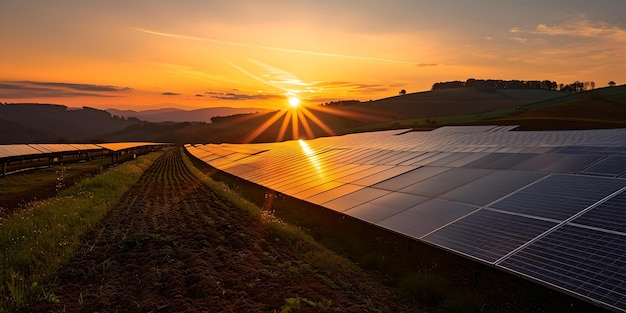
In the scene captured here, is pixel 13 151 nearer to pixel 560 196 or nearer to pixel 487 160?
pixel 487 160

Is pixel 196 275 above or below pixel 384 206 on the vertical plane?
below

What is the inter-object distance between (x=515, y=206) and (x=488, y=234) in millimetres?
1992

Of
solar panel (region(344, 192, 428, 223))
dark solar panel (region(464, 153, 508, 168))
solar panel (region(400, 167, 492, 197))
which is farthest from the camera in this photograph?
dark solar panel (region(464, 153, 508, 168))

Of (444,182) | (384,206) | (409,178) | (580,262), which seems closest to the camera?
(580,262)

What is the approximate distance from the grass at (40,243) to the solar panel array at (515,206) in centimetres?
923

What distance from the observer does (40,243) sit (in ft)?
38.9

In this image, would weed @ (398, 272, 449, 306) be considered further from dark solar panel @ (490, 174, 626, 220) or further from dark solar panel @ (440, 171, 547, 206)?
dark solar panel @ (440, 171, 547, 206)

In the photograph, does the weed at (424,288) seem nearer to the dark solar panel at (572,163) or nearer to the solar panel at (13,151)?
the dark solar panel at (572,163)

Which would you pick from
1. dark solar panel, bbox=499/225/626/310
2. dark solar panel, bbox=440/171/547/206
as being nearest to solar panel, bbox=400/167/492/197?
dark solar panel, bbox=440/171/547/206

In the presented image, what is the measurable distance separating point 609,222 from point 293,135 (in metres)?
104

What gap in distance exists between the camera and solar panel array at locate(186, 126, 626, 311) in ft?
25.3

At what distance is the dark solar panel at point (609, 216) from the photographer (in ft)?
28.6

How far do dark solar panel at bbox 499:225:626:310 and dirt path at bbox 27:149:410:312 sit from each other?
303cm

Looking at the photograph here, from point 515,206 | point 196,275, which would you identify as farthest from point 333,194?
point 196,275
